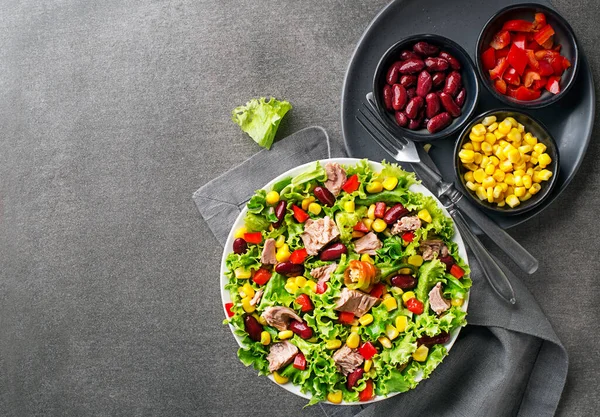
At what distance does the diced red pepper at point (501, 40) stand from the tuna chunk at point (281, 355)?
1.56 meters

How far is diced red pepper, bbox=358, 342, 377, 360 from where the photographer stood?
241 centimetres

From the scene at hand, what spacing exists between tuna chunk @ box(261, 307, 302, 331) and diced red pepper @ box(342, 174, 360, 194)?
0.55 meters

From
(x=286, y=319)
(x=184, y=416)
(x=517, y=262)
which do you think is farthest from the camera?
(x=184, y=416)

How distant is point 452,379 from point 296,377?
2.64 ft

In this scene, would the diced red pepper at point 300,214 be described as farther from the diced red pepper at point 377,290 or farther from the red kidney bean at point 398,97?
the red kidney bean at point 398,97

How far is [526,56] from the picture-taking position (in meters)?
2.54

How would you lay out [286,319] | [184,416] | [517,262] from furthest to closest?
[184,416], [517,262], [286,319]

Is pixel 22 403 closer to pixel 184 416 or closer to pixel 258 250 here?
pixel 184 416

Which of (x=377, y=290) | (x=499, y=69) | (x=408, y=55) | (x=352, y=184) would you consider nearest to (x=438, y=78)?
(x=408, y=55)

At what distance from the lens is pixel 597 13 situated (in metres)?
2.76

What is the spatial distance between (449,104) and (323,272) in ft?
2.93

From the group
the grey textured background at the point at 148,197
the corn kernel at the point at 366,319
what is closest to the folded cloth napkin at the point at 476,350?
the grey textured background at the point at 148,197

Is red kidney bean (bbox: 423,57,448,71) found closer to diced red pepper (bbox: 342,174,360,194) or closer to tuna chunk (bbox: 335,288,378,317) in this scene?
diced red pepper (bbox: 342,174,360,194)

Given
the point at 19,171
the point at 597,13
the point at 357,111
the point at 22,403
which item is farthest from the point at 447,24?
the point at 22,403
